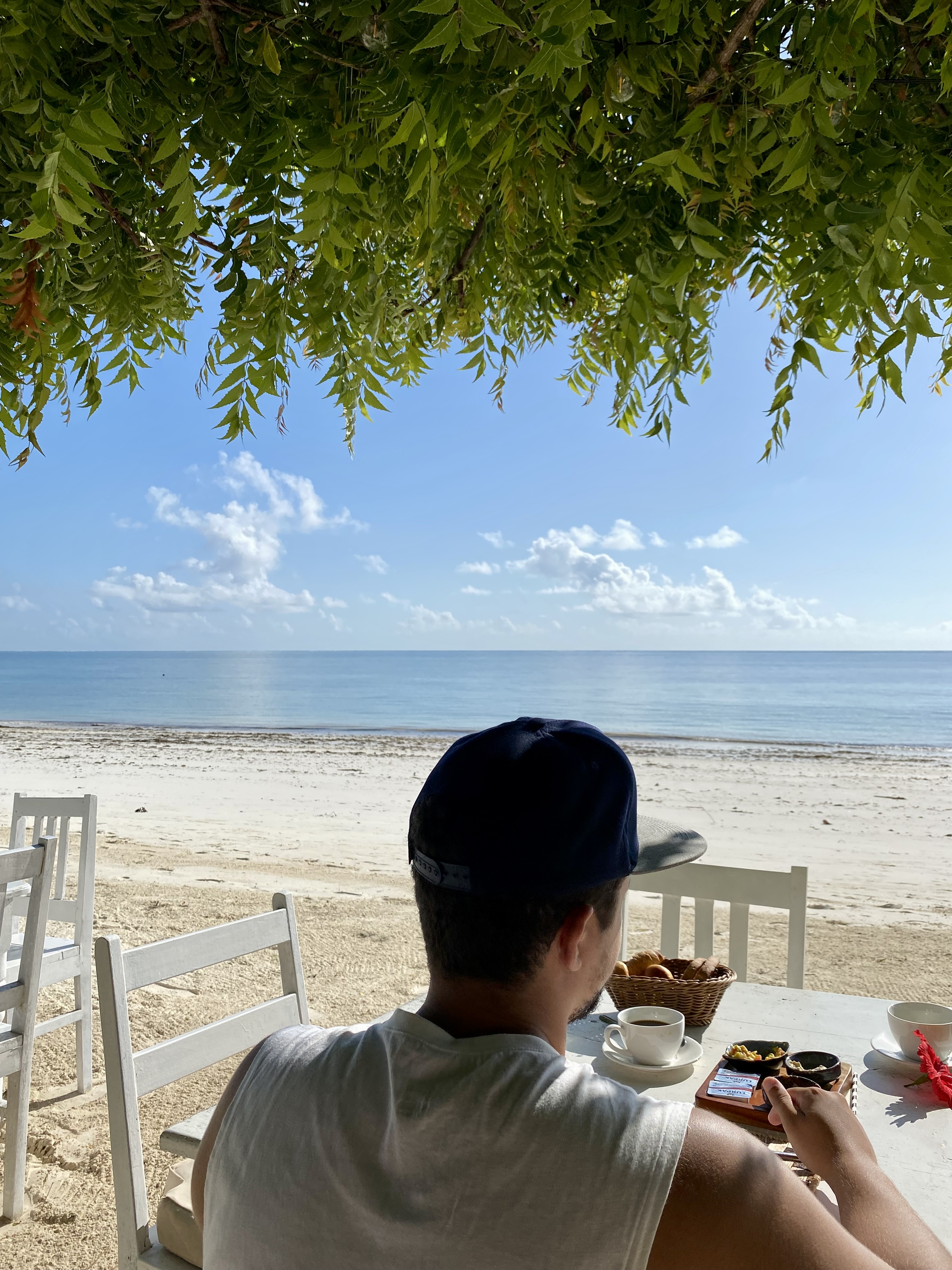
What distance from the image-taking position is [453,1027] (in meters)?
0.92

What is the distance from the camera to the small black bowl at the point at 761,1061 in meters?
1.66

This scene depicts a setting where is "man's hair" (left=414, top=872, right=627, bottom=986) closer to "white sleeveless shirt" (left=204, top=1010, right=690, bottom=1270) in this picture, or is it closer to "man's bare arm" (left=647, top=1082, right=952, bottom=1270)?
"white sleeveless shirt" (left=204, top=1010, right=690, bottom=1270)

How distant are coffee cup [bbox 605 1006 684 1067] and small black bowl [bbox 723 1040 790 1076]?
10cm

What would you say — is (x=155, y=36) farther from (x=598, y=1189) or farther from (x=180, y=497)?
(x=180, y=497)

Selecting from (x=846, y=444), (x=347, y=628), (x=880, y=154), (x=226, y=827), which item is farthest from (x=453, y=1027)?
(x=347, y=628)

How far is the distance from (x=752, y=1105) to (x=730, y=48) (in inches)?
61.8

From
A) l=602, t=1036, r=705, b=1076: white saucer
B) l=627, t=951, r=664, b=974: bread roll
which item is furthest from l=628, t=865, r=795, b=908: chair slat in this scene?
l=602, t=1036, r=705, b=1076: white saucer

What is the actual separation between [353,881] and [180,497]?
236 ft

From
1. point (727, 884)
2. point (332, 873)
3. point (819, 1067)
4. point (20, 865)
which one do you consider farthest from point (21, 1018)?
point (332, 873)

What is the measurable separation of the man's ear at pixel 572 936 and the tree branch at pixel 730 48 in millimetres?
1016

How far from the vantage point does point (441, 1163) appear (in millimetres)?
803

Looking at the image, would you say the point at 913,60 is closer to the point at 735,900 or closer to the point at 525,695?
the point at 735,900

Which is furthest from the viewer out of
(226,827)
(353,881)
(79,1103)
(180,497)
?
(180,497)

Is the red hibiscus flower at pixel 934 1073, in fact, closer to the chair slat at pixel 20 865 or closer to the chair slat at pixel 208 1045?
the chair slat at pixel 208 1045
